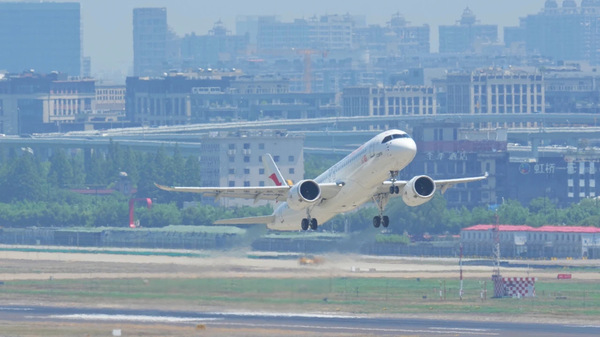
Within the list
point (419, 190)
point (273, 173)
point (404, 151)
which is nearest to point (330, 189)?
point (419, 190)

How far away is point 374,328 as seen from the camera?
149875 mm

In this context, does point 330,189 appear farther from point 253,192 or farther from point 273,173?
point 273,173

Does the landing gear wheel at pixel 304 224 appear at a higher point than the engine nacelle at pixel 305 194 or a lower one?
lower

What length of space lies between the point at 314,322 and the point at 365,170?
29240mm

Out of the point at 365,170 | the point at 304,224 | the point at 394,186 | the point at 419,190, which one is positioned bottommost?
the point at 304,224

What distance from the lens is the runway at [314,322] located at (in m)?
Result: 148

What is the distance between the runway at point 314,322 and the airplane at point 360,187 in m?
15.2

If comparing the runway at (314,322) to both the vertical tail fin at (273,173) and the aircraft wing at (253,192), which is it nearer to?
the vertical tail fin at (273,173)

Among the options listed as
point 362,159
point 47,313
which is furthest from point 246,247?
point 362,159

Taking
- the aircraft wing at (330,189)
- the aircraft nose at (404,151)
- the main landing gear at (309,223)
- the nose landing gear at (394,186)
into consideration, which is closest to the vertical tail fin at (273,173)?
the main landing gear at (309,223)

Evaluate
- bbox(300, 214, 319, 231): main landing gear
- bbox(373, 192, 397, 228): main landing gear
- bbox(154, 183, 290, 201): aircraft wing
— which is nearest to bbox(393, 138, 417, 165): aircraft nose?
bbox(373, 192, 397, 228): main landing gear

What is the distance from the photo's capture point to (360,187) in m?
128

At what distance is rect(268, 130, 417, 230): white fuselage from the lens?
12388cm

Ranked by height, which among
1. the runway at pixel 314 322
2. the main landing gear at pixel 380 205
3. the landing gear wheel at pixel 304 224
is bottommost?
the runway at pixel 314 322
